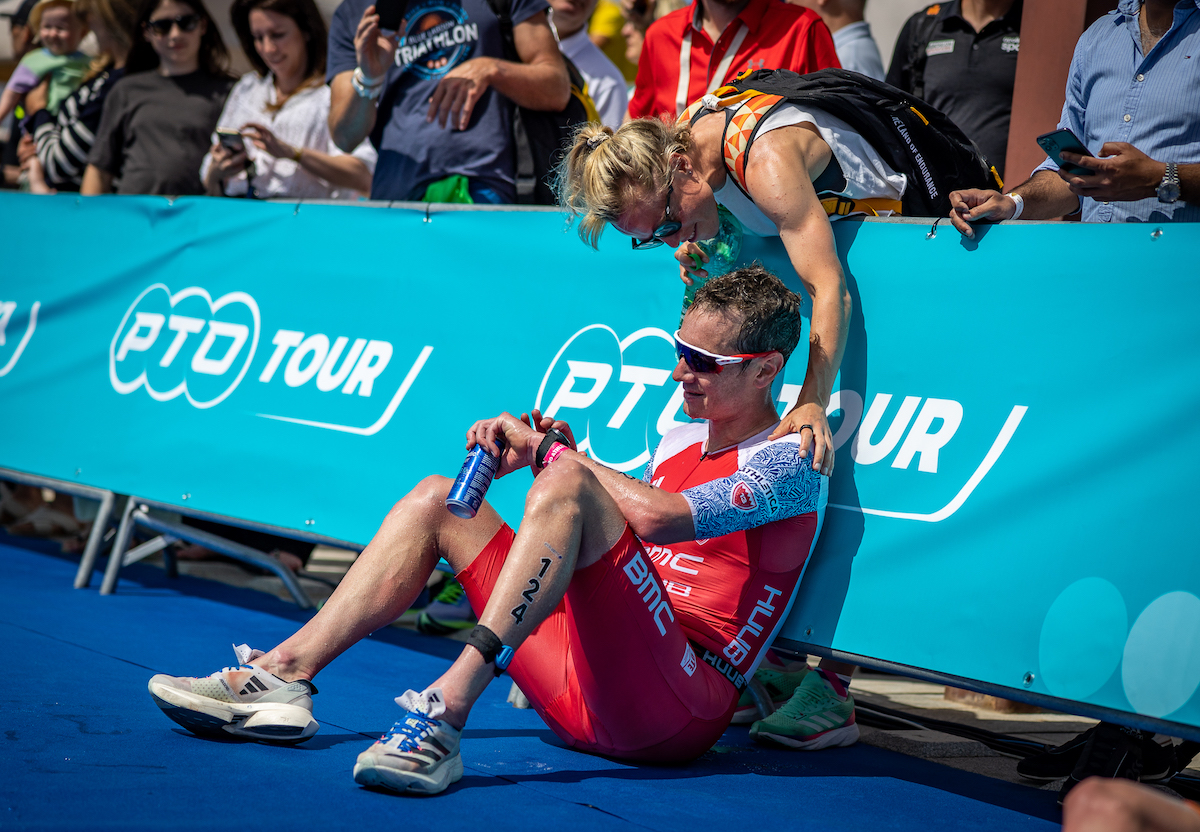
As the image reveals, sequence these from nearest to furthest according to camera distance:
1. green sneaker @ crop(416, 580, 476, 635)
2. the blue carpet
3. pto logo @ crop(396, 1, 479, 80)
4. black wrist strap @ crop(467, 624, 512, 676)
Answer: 1. the blue carpet
2. black wrist strap @ crop(467, 624, 512, 676)
3. green sneaker @ crop(416, 580, 476, 635)
4. pto logo @ crop(396, 1, 479, 80)

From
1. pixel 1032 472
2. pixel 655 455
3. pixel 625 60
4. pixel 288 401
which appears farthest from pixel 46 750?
pixel 625 60

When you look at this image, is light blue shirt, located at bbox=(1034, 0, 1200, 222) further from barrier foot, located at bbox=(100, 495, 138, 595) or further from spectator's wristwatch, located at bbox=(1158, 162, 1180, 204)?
barrier foot, located at bbox=(100, 495, 138, 595)

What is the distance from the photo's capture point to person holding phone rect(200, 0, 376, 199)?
6.12 meters

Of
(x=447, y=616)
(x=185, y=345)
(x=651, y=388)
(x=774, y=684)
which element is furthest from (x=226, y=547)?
(x=774, y=684)

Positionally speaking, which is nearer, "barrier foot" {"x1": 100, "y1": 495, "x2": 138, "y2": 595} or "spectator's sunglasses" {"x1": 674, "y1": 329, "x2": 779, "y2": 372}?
"spectator's sunglasses" {"x1": 674, "y1": 329, "x2": 779, "y2": 372}

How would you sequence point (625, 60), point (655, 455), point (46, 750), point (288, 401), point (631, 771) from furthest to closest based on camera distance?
point (625, 60), point (288, 401), point (655, 455), point (631, 771), point (46, 750)

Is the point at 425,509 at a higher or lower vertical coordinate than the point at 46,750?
higher

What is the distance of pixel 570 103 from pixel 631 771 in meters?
3.33

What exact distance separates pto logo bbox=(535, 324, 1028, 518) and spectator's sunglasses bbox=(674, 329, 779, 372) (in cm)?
38

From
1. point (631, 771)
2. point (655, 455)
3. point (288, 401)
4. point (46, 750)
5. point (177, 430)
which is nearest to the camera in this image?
point (46, 750)

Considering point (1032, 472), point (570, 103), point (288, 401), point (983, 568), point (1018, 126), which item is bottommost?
point (288, 401)

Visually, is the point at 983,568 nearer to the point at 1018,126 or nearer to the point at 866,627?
the point at 866,627

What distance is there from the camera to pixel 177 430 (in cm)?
546

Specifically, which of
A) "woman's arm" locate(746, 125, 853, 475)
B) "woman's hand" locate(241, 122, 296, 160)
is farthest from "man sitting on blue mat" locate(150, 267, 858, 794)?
"woman's hand" locate(241, 122, 296, 160)
